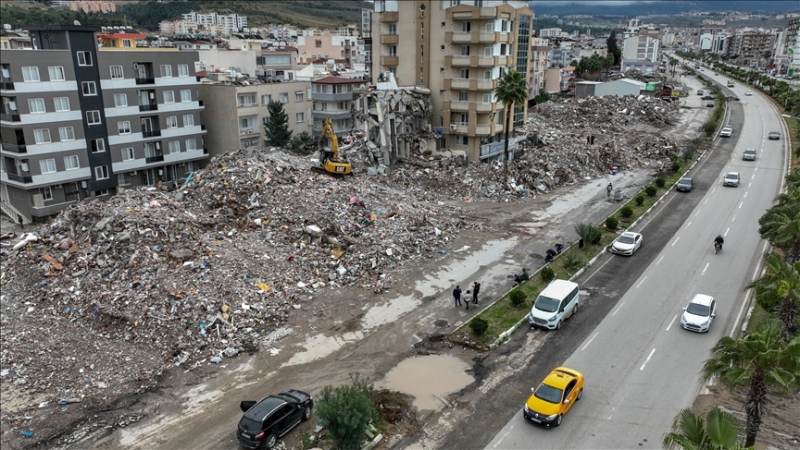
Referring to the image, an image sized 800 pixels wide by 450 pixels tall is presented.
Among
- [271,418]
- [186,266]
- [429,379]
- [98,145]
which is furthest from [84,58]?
[429,379]

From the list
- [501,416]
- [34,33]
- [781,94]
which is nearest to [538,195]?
[501,416]

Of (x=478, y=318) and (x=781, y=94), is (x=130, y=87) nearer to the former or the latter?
(x=478, y=318)

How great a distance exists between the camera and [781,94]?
10900 cm

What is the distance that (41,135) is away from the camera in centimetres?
4838

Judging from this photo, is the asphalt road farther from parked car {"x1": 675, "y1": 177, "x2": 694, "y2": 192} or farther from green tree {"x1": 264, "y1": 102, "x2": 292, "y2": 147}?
green tree {"x1": 264, "y1": 102, "x2": 292, "y2": 147}

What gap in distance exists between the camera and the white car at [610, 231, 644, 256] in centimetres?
3734

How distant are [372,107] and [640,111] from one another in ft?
187

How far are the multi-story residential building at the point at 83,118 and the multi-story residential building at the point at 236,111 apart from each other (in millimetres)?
4110

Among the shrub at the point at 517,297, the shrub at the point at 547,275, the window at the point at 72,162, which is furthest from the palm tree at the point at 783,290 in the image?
the window at the point at 72,162

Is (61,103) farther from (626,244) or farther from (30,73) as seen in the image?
(626,244)

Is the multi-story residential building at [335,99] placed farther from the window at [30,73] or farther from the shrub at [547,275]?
the shrub at [547,275]

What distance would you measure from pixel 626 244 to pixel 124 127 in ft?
152

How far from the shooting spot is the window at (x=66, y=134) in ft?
163

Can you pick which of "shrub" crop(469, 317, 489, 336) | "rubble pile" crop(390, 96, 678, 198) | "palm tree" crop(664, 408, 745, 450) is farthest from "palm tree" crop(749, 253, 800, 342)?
"rubble pile" crop(390, 96, 678, 198)
